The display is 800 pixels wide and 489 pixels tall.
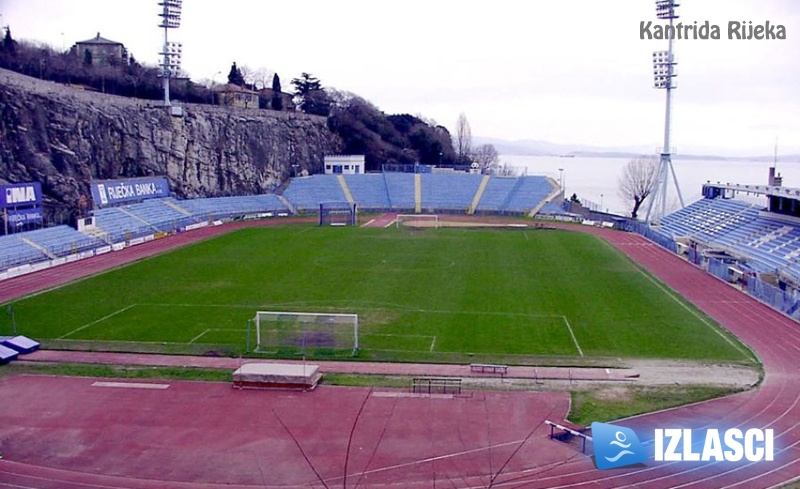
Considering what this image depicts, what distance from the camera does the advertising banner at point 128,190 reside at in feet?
183

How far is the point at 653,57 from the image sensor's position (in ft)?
206

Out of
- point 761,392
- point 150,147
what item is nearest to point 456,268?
point 761,392

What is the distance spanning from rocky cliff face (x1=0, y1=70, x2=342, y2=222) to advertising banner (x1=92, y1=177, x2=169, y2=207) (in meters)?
1.60

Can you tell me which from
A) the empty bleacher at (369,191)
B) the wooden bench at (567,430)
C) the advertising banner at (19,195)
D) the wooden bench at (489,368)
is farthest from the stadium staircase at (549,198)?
the wooden bench at (567,430)

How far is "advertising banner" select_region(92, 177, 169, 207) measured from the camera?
55.9 meters

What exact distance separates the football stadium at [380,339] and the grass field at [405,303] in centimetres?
16

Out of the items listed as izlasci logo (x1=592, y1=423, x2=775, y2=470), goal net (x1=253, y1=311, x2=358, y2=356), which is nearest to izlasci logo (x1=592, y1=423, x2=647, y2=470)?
izlasci logo (x1=592, y1=423, x2=775, y2=470)

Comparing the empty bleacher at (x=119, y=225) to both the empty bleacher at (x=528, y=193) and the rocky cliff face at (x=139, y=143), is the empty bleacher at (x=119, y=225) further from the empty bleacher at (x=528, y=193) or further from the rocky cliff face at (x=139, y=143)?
the empty bleacher at (x=528, y=193)

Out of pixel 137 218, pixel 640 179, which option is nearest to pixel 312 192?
pixel 137 218

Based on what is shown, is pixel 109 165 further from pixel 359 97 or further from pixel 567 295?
pixel 359 97

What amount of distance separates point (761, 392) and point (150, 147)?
59352 mm

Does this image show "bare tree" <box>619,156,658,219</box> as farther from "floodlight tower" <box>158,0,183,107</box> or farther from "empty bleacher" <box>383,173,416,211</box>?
"floodlight tower" <box>158,0,183,107</box>

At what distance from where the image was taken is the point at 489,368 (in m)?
23.9

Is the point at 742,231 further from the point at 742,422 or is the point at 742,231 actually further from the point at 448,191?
the point at 448,191
